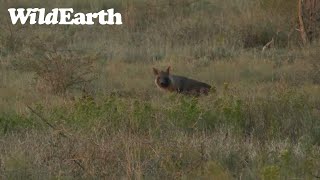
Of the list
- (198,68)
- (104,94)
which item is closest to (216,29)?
(198,68)

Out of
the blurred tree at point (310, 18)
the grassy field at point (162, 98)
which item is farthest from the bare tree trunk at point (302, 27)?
the grassy field at point (162, 98)

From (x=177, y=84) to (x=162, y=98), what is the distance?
3.25 ft

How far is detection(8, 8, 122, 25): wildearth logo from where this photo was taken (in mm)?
19062

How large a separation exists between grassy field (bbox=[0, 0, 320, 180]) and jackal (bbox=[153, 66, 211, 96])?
0.23m

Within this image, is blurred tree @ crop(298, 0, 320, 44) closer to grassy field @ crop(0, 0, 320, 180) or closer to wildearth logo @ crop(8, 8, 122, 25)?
grassy field @ crop(0, 0, 320, 180)

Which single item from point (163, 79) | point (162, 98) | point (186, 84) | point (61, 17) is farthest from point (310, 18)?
point (61, 17)

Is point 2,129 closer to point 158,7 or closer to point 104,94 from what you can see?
point 104,94

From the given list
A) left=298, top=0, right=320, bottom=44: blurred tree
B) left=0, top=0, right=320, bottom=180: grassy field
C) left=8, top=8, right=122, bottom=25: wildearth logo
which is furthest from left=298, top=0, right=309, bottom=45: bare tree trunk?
left=8, top=8, right=122, bottom=25: wildearth logo

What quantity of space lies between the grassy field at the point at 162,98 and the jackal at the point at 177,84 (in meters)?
0.23

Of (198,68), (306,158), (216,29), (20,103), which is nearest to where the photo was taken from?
(306,158)

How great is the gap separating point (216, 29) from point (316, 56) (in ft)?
18.7

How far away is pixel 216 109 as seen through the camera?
26.9 feet

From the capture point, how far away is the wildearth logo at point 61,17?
1906cm

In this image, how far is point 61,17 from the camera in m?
19.8
